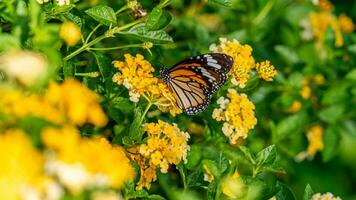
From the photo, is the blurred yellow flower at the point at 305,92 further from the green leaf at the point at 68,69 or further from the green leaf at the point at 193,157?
the green leaf at the point at 68,69

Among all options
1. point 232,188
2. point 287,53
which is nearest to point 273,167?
point 232,188

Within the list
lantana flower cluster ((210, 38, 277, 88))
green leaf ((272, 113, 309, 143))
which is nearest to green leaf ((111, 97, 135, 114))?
lantana flower cluster ((210, 38, 277, 88))

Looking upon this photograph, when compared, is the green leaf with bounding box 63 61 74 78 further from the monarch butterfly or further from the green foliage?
the monarch butterfly

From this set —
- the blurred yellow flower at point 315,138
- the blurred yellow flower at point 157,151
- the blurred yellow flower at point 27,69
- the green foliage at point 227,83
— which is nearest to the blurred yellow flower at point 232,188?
the green foliage at point 227,83

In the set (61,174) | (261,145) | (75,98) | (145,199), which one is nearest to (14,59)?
(75,98)

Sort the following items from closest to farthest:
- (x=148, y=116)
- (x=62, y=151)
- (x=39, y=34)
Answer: (x=62, y=151)
(x=39, y=34)
(x=148, y=116)

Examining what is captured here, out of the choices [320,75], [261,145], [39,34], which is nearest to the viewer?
[39,34]

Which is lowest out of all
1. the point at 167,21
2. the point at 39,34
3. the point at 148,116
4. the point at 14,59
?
the point at 148,116

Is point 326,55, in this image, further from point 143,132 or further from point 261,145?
point 143,132
